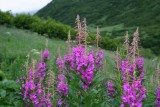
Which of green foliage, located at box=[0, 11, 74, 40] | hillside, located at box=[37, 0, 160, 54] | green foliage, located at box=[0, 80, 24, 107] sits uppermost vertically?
hillside, located at box=[37, 0, 160, 54]

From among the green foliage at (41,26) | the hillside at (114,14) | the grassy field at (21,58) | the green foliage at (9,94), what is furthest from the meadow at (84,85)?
the hillside at (114,14)

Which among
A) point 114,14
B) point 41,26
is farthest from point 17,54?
point 114,14

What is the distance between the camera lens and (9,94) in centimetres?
593

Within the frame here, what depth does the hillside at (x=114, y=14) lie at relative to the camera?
99875 millimetres

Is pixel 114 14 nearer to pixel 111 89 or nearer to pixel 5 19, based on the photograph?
pixel 5 19

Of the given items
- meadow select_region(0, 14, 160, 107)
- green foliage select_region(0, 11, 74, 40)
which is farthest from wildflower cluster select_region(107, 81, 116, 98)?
green foliage select_region(0, 11, 74, 40)

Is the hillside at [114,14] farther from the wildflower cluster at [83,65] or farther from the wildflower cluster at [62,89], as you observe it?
the wildflower cluster at [83,65]

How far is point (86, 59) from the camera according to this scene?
16.3 ft

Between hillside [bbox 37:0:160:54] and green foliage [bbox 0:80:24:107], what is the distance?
79.0m

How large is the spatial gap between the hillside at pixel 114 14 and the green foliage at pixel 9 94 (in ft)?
259

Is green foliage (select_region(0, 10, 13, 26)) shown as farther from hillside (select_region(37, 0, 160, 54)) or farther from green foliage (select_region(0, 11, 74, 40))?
hillside (select_region(37, 0, 160, 54))

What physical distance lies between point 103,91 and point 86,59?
150 cm

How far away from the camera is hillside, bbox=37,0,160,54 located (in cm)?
9988

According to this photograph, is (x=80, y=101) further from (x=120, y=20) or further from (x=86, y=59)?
(x=120, y=20)
